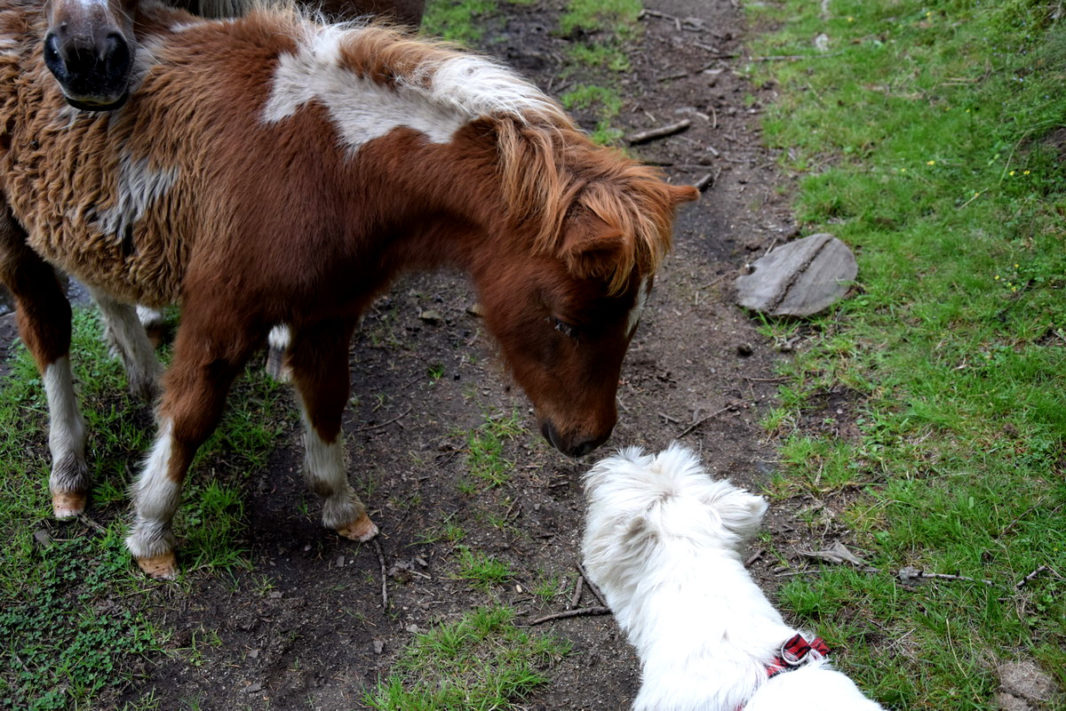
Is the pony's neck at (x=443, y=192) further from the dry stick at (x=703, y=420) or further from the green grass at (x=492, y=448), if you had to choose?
the dry stick at (x=703, y=420)

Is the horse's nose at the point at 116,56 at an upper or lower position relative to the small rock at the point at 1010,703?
upper

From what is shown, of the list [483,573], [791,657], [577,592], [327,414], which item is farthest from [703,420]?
[791,657]

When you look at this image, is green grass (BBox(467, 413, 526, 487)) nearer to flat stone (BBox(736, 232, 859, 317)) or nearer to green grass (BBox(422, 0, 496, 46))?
flat stone (BBox(736, 232, 859, 317))

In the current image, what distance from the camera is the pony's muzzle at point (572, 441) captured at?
3.19m

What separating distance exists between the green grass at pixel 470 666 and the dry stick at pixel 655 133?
4.20 m

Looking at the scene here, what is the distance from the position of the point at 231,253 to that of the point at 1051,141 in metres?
5.06

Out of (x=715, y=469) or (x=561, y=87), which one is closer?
(x=715, y=469)

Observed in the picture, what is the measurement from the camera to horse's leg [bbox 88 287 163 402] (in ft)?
14.3

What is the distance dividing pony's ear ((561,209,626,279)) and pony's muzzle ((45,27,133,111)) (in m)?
1.74

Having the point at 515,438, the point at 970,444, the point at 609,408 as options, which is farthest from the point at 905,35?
the point at 609,408

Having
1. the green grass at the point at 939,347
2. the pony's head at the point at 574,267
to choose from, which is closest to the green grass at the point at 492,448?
the pony's head at the point at 574,267

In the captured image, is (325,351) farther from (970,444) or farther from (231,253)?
(970,444)

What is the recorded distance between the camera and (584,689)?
3.38m

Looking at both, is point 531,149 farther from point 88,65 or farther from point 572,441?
point 88,65
